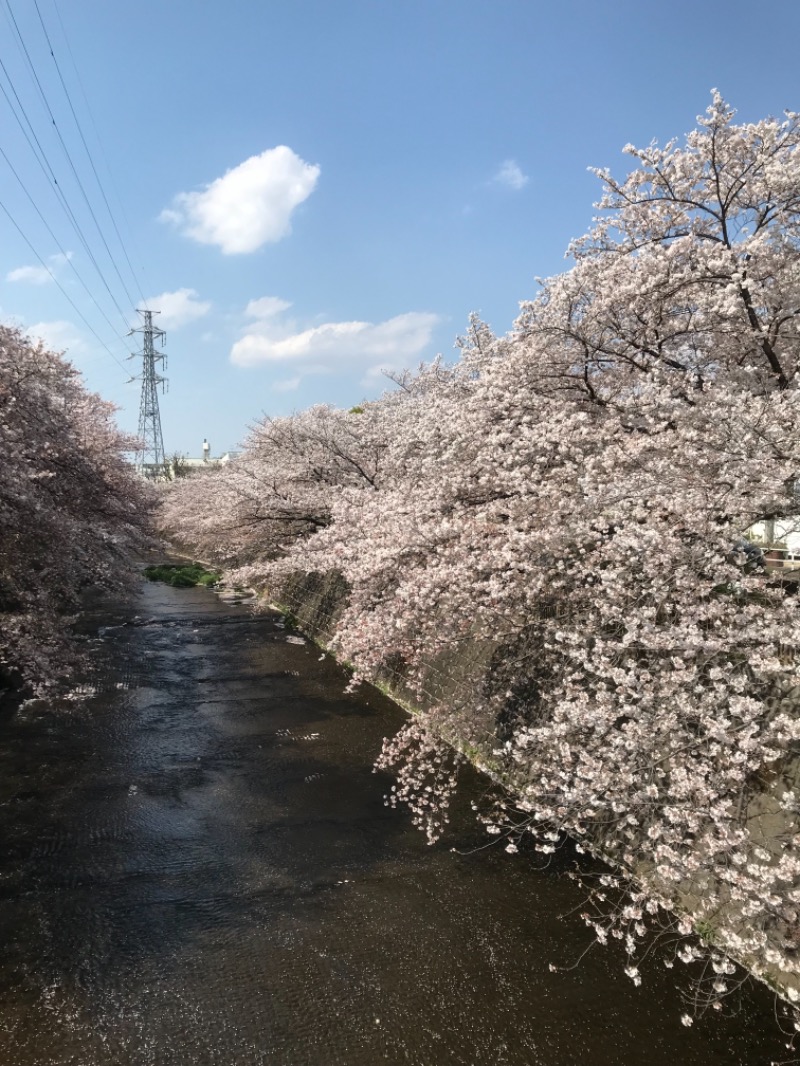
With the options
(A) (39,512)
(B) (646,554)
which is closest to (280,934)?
(B) (646,554)

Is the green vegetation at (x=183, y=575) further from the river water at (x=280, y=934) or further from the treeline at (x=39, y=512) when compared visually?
the river water at (x=280, y=934)

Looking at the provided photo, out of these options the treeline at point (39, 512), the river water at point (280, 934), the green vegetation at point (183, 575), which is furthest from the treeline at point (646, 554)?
→ the green vegetation at point (183, 575)

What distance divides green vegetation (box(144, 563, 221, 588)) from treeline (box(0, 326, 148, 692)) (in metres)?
17.4

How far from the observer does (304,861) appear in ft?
24.8

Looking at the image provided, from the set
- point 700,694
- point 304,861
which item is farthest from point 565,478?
point 304,861

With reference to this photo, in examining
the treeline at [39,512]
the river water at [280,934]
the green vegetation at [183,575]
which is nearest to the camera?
the river water at [280,934]

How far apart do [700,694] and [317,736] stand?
771 centimetres

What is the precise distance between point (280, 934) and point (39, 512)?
5952 mm

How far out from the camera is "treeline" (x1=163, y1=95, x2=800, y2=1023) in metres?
5.23

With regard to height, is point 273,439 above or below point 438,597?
above

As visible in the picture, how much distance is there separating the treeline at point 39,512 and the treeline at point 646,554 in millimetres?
4102

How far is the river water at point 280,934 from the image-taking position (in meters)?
5.16

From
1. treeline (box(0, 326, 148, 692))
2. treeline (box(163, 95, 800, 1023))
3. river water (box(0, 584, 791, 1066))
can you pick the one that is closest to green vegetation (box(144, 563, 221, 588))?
treeline (box(0, 326, 148, 692))

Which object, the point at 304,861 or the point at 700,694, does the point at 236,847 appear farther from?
the point at 700,694
